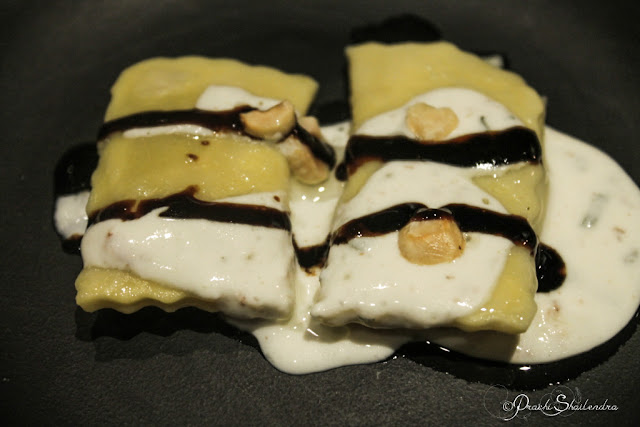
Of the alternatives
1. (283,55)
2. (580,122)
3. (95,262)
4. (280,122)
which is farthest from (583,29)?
(95,262)

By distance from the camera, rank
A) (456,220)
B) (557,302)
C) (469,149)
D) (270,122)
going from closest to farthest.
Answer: (456,220), (557,302), (469,149), (270,122)

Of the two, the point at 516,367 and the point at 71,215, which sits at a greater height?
the point at 71,215

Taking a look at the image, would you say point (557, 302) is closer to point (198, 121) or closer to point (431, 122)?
point (431, 122)

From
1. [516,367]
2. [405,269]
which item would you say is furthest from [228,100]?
[516,367]

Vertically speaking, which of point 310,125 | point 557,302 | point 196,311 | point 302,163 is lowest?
point 557,302

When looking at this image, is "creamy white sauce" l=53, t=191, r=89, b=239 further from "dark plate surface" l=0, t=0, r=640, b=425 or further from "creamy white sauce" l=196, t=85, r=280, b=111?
"creamy white sauce" l=196, t=85, r=280, b=111

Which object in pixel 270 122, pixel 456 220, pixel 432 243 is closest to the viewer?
pixel 432 243
